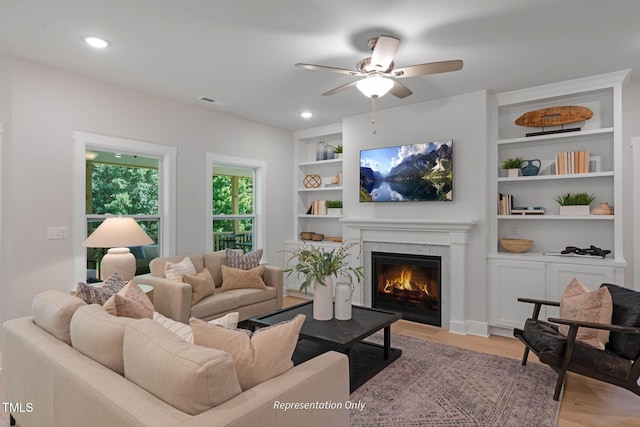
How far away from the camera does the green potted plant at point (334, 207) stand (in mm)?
5841

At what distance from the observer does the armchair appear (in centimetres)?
249

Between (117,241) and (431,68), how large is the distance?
3.04 m

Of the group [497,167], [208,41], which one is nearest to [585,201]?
[497,167]

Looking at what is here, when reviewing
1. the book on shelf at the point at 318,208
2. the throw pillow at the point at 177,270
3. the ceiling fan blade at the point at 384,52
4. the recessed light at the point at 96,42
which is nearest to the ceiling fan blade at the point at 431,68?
the ceiling fan blade at the point at 384,52

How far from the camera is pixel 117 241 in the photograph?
11.1 ft

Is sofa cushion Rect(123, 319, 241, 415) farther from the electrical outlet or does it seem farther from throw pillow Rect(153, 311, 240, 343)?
the electrical outlet

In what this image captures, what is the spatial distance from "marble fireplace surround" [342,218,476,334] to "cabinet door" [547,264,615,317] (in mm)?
848

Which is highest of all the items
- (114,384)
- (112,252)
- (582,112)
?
(582,112)

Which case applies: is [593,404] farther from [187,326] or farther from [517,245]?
[187,326]

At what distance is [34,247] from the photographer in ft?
11.1

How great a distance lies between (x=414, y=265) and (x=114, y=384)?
151 inches

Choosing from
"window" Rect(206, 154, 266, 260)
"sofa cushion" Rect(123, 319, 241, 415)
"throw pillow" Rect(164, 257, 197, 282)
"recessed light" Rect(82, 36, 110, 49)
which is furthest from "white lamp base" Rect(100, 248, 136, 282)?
"sofa cushion" Rect(123, 319, 241, 415)

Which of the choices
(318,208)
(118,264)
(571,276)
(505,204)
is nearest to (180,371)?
(118,264)

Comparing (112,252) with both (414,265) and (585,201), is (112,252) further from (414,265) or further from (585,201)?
(585,201)
